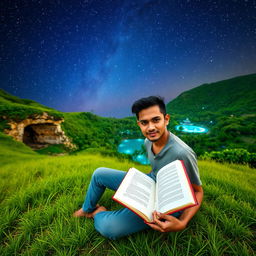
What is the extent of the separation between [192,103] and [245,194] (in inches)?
4491

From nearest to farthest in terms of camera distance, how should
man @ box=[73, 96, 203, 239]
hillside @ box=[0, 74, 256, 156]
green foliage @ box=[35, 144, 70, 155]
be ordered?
1. man @ box=[73, 96, 203, 239]
2. green foliage @ box=[35, 144, 70, 155]
3. hillside @ box=[0, 74, 256, 156]

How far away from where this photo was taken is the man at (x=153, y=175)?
124cm

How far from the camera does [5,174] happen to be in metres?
3.48

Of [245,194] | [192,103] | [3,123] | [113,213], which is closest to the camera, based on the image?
[113,213]

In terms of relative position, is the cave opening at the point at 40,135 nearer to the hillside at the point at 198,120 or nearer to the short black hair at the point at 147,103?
the hillside at the point at 198,120

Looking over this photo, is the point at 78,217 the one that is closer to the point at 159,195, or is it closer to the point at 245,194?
the point at 159,195

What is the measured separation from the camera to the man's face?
5.67 ft

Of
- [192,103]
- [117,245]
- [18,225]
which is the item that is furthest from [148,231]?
[192,103]

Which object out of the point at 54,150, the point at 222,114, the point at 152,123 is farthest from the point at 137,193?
the point at 222,114

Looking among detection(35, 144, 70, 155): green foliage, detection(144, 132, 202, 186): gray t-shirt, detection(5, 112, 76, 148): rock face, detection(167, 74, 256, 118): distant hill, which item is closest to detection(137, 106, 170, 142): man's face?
detection(144, 132, 202, 186): gray t-shirt

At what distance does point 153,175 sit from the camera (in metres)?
1.96

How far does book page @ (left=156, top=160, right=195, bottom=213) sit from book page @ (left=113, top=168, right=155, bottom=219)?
0.12 m

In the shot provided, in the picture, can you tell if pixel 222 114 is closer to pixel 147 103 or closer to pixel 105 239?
pixel 147 103

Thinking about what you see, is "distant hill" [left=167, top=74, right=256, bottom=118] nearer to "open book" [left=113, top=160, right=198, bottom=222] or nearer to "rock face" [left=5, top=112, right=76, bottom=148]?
"rock face" [left=5, top=112, right=76, bottom=148]
